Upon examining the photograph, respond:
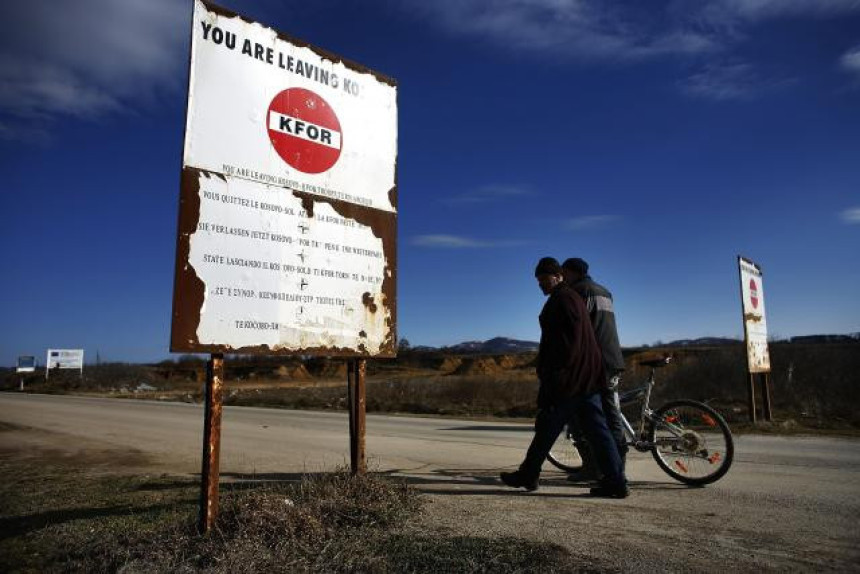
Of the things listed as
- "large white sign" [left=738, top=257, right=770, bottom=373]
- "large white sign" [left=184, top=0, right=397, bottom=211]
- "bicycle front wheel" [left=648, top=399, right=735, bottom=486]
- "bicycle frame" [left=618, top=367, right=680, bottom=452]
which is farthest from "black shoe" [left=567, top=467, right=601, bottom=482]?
A: "large white sign" [left=738, top=257, right=770, bottom=373]

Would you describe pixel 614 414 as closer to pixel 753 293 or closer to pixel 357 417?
pixel 357 417

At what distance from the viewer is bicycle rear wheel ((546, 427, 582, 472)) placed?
6707 millimetres

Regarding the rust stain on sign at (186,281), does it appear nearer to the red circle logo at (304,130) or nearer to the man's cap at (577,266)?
the red circle logo at (304,130)

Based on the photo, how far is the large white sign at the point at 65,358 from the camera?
2019 inches

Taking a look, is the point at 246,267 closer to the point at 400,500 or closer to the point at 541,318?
the point at 400,500

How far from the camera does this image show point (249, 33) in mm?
4539

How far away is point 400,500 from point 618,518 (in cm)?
160

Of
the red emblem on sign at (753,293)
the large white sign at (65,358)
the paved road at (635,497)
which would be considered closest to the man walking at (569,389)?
the paved road at (635,497)

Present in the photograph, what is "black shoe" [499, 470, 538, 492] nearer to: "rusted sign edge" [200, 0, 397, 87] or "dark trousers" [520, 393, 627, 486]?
"dark trousers" [520, 393, 627, 486]

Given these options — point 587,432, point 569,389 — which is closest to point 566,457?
point 587,432

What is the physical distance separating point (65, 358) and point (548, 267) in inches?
2239

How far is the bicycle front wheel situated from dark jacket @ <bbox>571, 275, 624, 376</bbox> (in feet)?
2.44

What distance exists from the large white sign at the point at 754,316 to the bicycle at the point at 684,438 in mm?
7543

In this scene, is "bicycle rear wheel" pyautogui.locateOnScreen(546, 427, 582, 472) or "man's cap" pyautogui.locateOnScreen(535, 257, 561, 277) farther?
"bicycle rear wheel" pyautogui.locateOnScreen(546, 427, 582, 472)
